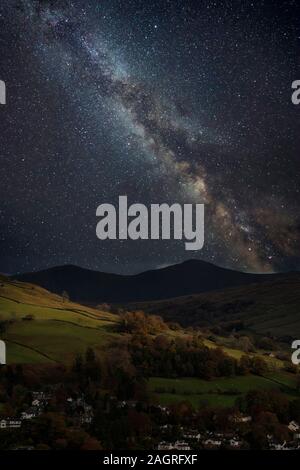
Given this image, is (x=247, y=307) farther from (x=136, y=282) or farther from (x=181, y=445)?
(x=181, y=445)

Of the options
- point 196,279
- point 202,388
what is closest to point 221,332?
point 196,279

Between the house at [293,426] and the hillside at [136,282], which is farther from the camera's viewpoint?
the hillside at [136,282]

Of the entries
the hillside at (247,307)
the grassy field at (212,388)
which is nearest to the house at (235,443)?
the grassy field at (212,388)

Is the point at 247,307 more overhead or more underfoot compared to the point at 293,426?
more overhead

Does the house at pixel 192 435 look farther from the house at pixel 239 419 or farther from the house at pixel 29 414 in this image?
the house at pixel 29 414

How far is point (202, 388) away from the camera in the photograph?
44.7 meters

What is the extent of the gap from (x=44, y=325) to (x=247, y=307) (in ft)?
229

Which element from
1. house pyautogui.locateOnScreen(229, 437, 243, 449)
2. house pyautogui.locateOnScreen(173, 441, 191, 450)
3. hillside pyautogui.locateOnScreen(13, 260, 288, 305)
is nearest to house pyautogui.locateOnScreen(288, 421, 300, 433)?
house pyautogui.locateOnScreen(229, 437, 243, 449)

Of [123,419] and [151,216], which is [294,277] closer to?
[151,216]

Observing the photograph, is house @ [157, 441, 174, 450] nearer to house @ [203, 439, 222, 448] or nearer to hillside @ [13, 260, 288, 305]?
house @ [203, 439, 222, 448]

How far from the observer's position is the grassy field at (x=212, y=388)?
1670 inches

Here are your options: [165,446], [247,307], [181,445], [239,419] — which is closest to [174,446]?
[165,446]

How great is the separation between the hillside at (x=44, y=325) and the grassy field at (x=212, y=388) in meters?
8.58

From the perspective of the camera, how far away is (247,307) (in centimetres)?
11675
